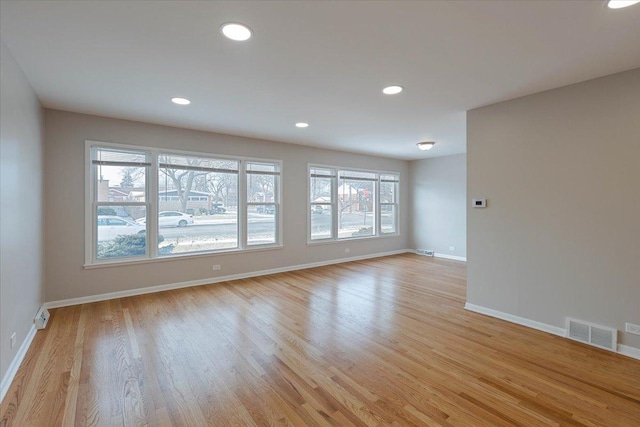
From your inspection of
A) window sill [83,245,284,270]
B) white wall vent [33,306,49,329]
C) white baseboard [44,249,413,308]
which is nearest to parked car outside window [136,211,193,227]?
window sill [83,245,284,270]

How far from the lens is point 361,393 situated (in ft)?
6.90

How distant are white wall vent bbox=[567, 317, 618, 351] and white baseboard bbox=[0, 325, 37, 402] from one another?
484 centimetres

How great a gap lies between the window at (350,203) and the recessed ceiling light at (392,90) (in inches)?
126

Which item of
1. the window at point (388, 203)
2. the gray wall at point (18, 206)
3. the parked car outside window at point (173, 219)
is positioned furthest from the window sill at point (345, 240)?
the gray wall at point (18, 206)

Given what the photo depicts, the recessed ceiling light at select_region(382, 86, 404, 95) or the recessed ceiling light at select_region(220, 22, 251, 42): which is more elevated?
the recessed ceiling light at select_region(382, 86, 404, 95)

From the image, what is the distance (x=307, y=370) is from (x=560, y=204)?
302 centimetres

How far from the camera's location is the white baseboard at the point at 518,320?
310cm

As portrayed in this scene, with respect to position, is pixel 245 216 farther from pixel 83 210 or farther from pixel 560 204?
pixel 560 204

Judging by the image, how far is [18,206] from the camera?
8.58 feet

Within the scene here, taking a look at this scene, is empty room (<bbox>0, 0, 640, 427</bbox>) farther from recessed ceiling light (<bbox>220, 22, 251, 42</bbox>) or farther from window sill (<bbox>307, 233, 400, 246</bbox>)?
window sill (<bbox>307, 233, 400, 246</bbox>)

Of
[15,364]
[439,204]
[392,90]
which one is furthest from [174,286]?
[439,204]

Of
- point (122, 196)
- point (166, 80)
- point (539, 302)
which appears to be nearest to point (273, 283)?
point (122, 196)

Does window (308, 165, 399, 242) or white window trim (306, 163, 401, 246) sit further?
window (308, 165, 399, 242)

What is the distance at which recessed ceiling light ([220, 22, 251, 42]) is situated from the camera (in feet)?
6.66
